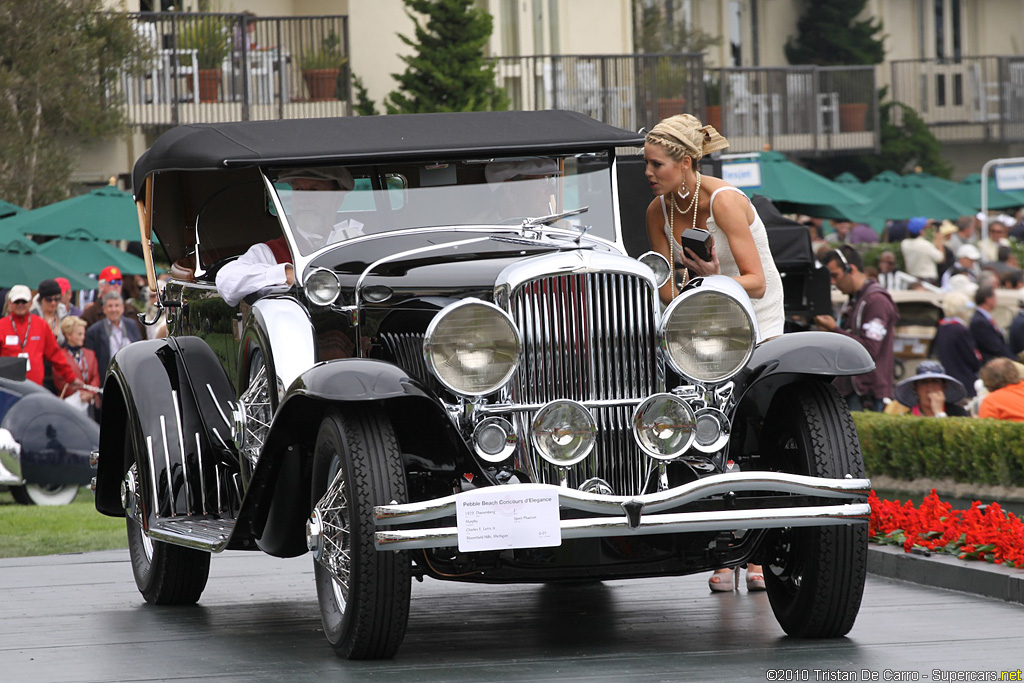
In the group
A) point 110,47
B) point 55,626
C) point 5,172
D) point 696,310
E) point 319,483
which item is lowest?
point 55,626


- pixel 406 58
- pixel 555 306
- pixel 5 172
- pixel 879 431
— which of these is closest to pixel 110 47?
pixel 5 172

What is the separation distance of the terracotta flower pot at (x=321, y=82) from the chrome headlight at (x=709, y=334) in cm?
2184

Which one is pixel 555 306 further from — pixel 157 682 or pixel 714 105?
pixel 714 105

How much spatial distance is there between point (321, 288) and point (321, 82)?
21.4 m

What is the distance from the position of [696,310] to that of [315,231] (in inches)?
70.5

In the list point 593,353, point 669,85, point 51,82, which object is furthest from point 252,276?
point 669,85

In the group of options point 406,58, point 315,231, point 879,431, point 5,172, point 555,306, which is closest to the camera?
point 555,306

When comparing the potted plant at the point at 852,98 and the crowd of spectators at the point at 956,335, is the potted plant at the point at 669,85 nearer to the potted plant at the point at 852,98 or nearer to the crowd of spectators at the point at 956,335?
the crowd of spectators at the point at 956,335

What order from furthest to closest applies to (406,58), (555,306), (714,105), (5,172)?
(714,105), (406,58), (5,172), (555,306)

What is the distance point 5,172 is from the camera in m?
21.2

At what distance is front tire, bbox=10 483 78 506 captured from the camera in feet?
44.2

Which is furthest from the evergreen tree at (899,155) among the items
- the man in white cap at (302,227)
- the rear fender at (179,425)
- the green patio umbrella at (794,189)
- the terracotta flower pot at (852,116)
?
the man in white cap at (302,227)

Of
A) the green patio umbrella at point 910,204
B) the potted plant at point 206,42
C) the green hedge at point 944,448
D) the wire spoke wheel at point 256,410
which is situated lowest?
the green hedge at point 944,448

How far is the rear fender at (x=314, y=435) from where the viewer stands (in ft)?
19.2
